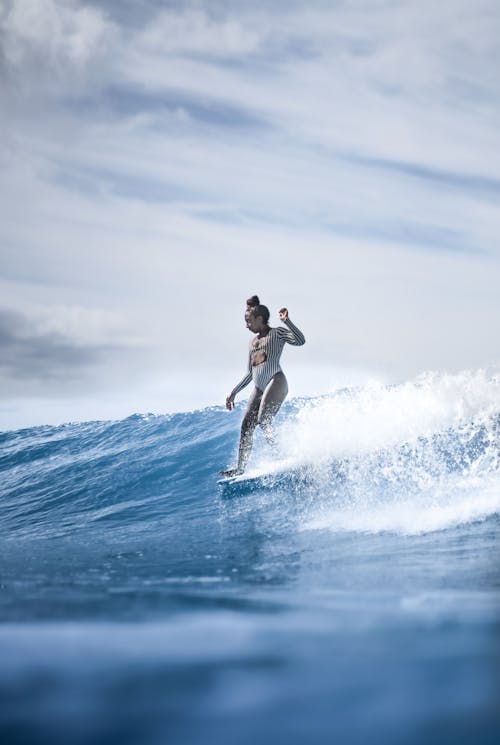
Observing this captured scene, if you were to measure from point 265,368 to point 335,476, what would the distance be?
6.07 ft

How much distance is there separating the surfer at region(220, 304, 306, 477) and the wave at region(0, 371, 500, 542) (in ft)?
2.82

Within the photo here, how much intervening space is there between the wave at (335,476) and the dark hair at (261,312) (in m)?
1.83

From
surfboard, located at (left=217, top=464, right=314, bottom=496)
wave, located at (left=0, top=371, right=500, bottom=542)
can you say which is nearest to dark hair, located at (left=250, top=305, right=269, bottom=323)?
wave, located at (left=0, top=371, right=500, bottom=542)

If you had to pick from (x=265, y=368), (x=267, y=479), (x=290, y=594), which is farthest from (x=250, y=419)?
(x=290, y=594)

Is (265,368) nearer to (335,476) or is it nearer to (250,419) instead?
(250,419)

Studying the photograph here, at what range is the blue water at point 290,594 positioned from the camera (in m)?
2.08

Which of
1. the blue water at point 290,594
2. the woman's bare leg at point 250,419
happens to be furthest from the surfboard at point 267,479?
the woman's bare leg at point 250,419

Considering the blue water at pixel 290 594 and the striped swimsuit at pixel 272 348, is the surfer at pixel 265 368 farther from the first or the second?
the blue water at pixel 290 594

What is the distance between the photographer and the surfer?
8789 millimetres

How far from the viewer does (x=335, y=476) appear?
8.98 metres

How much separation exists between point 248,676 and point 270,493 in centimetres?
651

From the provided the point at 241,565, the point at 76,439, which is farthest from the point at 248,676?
the point at 76,439

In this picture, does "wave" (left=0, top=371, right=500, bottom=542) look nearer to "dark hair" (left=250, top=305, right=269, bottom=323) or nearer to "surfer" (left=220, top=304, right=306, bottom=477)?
"surfer" (left=220, top=304, right=306, bottom=477)


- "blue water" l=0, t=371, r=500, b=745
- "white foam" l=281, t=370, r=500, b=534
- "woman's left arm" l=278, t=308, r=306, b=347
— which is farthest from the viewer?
"woman's left arm" l=278, t=308, r=306, b=347
